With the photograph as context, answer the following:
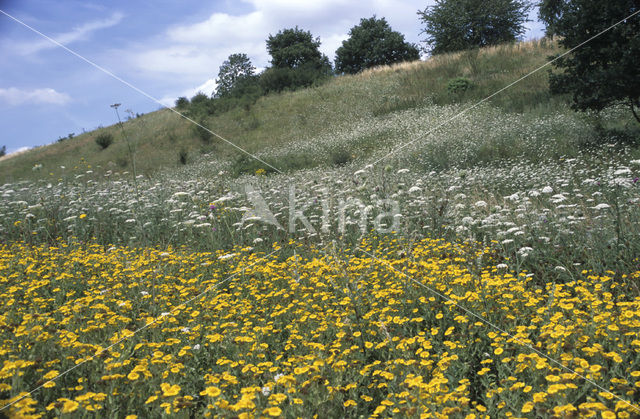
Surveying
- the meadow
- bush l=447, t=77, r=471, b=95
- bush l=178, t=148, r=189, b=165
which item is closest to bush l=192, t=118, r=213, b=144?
bush l=178, t=148, r=189, b=165

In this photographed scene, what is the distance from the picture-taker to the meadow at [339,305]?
235cm

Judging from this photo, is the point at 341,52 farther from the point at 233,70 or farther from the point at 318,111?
the point at 318,111

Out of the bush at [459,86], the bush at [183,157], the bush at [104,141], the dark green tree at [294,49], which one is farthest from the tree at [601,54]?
the dark green tree at [294,49]

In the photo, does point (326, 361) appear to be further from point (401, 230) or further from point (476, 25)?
point (476, 25)

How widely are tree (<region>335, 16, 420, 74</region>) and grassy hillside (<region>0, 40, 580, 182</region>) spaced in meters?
13.7

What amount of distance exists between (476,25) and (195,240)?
3353 cm

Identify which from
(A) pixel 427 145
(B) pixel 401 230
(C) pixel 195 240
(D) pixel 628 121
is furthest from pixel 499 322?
(D) pixel 628 121

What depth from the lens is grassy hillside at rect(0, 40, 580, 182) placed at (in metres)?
19.3

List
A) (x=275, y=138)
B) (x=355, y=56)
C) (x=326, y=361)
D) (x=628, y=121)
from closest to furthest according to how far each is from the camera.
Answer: (x=326, y=361)
(x=628, y=121)
(x=275, y=138)
(x=355, y=56)

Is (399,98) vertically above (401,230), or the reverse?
(399,98)

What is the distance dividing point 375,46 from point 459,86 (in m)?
23.2

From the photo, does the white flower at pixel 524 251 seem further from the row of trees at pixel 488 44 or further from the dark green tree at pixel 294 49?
the dark green tree at pixel 294 49

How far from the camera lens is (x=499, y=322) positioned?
10.5ft

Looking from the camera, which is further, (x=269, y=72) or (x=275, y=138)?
(x=269, y=72)
